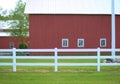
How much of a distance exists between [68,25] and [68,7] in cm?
254

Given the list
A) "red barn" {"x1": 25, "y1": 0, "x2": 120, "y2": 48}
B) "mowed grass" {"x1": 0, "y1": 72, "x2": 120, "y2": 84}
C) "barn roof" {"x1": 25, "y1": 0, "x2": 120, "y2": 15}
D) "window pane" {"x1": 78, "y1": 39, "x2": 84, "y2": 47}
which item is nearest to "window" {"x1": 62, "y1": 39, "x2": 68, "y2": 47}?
"red barn" {"x1": 25, "y1": 0, "x2": 120, "y2": 48}

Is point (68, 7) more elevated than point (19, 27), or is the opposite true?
point (68, 7)

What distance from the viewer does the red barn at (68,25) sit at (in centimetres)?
4397

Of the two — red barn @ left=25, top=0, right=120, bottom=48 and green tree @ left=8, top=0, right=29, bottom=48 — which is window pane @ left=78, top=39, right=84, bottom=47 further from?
green tree @ left=8, top=0, right=29, bottom=48

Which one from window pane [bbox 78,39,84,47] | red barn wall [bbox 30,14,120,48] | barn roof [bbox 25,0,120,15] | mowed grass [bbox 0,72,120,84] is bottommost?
mowed grass [bbox 0,72,120,84]

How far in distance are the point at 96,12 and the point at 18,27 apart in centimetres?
2383

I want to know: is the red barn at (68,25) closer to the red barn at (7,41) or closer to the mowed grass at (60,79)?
the red barn at (7,41)

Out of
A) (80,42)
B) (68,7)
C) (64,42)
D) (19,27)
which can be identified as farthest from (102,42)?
(19,27)

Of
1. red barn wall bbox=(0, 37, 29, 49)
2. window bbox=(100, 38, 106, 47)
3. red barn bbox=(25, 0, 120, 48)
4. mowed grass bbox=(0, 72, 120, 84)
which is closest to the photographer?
mowed grass bbox=(0, 72, 120, 84)

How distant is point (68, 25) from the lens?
44.5 metres

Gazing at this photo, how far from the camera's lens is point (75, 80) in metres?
14.2

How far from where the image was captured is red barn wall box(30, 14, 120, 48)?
4397 cm

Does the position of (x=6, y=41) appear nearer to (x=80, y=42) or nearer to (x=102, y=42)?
(x=80, y=42)

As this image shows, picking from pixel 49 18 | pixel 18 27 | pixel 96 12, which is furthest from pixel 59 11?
pixel 18 27
